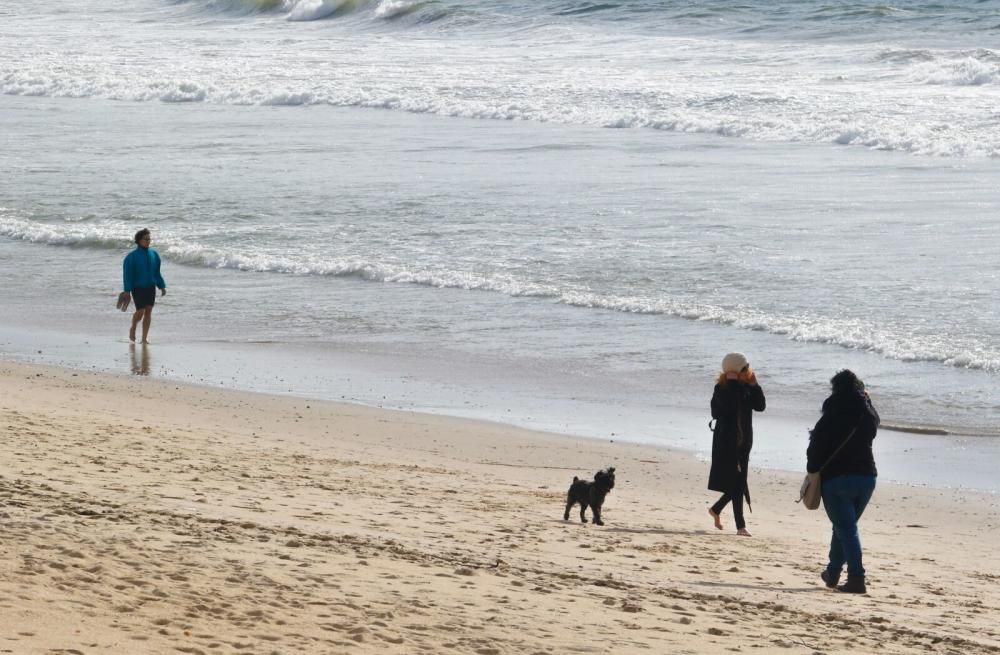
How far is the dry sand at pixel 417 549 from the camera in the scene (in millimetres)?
6125

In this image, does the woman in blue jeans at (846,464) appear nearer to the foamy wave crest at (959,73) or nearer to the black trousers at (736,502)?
the black trousers at (736,502)

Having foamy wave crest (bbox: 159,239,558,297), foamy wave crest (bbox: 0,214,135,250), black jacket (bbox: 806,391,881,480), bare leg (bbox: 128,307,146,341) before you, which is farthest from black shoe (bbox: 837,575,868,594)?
foamy wave crest (bbox: 0,214,135,250)

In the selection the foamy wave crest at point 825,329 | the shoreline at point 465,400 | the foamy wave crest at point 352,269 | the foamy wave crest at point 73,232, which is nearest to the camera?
the shoreline at point 465,400

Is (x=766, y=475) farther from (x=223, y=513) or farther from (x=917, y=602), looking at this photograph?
(x=223, y=513)

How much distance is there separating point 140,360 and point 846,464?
26.7 ft

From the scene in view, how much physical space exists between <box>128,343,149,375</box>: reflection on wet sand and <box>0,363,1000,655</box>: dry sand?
1885 mm

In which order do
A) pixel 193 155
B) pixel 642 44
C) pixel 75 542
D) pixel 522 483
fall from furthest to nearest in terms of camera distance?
pixel 642 44 → pixel 193 155 → pixel 522 483 → pixel 75 542

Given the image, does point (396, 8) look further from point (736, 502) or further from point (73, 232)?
point (736, 502)

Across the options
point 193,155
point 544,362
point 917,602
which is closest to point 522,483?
point 917,602

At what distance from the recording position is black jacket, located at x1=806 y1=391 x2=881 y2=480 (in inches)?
299

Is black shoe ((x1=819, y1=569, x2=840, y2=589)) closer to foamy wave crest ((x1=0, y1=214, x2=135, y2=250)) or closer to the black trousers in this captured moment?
the black trousers

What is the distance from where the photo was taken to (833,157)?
2573 cm

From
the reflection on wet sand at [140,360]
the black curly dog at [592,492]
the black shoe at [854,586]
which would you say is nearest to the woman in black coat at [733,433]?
the black curly dog at [592,492]

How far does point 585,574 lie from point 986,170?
1854 cm
